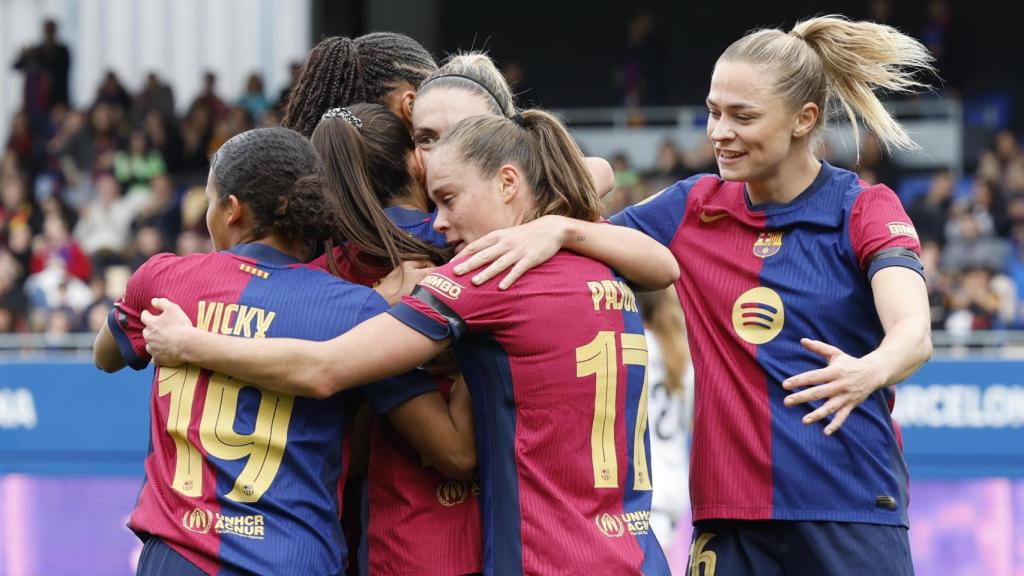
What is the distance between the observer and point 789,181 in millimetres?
3369

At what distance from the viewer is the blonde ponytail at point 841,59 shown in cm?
332

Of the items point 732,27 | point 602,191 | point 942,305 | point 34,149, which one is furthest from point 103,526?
point 732,27

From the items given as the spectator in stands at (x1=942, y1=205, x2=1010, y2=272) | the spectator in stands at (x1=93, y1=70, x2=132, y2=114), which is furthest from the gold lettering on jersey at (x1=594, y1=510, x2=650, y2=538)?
the spectator in stands at (x1=93, y1=70, x2=132, y2=114)

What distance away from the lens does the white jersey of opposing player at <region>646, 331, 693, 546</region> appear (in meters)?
6.12

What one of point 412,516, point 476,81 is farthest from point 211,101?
point 412,516

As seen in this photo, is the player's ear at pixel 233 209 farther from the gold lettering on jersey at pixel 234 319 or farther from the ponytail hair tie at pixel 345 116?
the ponytail hair tie at pixel 345 116

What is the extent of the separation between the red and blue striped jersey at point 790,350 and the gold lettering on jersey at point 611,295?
427 millimetres

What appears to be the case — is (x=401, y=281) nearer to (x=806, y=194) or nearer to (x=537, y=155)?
(x=537, y=155)

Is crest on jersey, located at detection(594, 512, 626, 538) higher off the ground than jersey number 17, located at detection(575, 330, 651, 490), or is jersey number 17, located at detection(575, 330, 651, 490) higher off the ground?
jersey number 17, located at detection(575, 330, 651, 490)

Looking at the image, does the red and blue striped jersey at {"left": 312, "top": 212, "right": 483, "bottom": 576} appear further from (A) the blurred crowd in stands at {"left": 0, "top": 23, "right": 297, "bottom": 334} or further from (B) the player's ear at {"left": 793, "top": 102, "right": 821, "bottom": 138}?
(A) the blurred crowd in stands at {"left": 0, "top": 23, "right": 297, "bottom": 334}

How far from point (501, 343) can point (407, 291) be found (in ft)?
1.00

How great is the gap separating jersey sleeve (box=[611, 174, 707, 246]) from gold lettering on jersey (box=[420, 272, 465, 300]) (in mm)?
783

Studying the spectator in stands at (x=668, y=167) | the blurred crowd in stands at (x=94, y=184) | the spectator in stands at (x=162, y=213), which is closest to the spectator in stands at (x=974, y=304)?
the spectator in stands at (x=668, y=167)

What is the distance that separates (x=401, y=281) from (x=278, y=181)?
35cm
